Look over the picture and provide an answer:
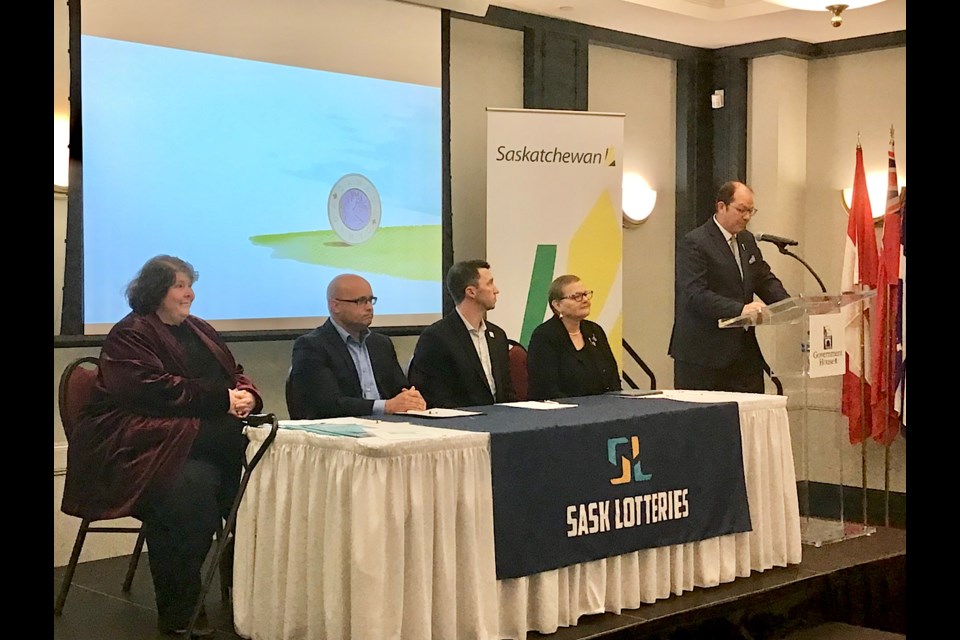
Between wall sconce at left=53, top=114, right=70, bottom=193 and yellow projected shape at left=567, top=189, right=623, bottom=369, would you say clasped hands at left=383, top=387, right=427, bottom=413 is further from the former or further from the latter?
yellow projected shape at left=567, top=189, right=623, bottom=369

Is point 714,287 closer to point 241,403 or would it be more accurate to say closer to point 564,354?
point 564,354

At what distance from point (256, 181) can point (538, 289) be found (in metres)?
1.55

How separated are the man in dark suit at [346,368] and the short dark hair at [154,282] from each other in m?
0.48

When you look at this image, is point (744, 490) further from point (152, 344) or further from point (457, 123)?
point (457, 123)

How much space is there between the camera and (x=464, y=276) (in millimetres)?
4176

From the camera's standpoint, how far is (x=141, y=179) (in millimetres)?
Result: 4156

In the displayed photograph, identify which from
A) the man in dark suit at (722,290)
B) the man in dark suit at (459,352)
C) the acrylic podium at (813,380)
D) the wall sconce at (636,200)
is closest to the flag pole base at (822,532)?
the acrylic podium at (813,380)

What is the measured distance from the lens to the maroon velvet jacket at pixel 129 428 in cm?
352

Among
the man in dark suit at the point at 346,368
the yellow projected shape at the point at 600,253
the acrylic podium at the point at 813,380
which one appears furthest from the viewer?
the yellow projected shape at the point at 600,253

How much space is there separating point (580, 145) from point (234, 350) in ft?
6.77

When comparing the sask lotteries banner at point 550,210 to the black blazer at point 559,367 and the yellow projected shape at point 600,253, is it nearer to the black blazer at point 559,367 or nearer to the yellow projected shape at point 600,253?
the yellow projected shape at point 600,253

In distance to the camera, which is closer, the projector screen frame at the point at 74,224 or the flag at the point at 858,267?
the projector screen frame at the point at 74,224

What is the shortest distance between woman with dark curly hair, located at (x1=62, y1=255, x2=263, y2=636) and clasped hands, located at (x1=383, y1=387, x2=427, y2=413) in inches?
19.4

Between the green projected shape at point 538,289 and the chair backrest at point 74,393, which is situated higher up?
the green projected shape at point 538,289
